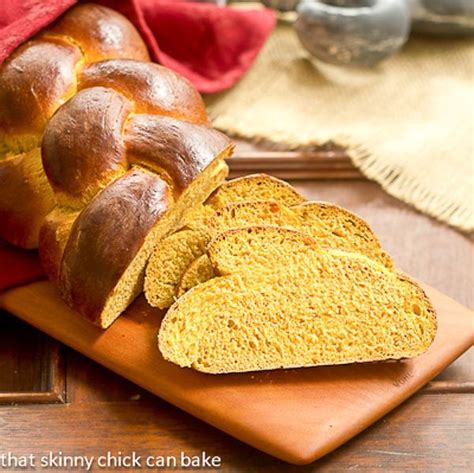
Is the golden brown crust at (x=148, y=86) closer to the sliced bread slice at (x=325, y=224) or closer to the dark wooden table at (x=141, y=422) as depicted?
the sliced bread slice at (x=325, y=224)

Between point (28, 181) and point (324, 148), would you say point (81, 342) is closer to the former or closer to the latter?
point (28, 181)

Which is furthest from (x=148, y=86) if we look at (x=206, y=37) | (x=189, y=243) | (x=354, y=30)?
(x=354, y=30)

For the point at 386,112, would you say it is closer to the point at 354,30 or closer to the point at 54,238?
the point at 354,30

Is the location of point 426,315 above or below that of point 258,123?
above

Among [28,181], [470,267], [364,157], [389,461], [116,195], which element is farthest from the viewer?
[364,157]

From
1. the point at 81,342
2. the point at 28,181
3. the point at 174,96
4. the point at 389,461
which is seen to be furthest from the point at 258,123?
the point at 389,461

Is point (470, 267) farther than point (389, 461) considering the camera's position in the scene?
Yes
